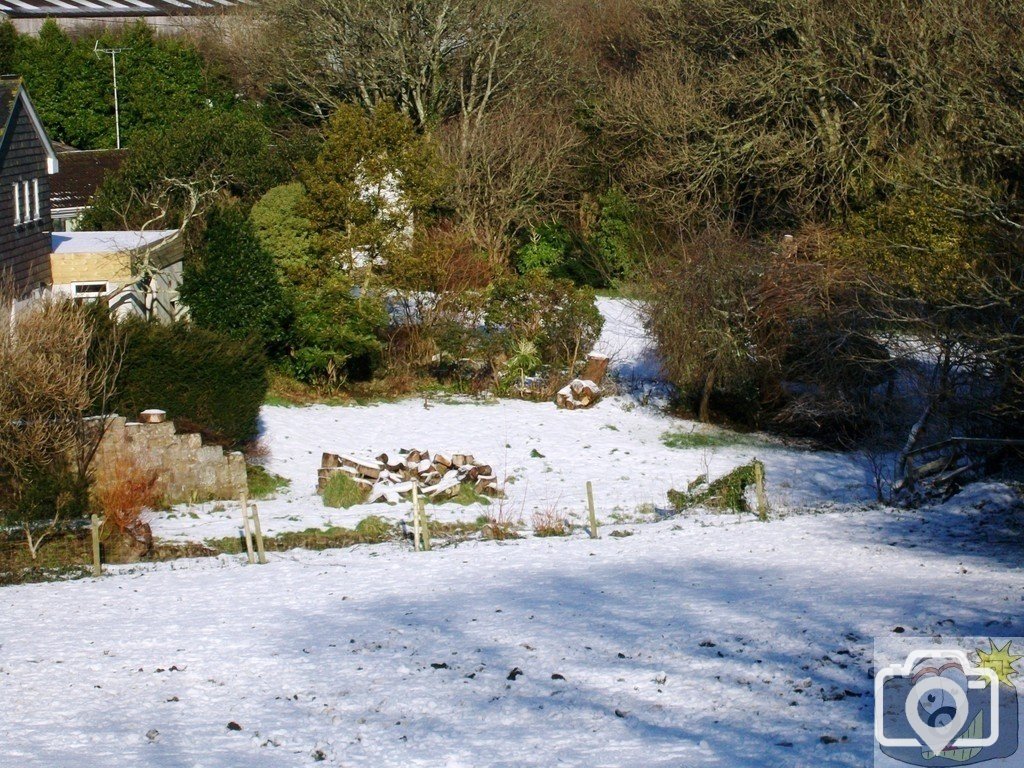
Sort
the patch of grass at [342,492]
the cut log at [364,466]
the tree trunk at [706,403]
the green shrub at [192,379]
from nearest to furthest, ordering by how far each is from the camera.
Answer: the patch of grass at [342,492] → the cut log at [364,466] → the green shrub at [192,379] → the tree trunk at [706,403]

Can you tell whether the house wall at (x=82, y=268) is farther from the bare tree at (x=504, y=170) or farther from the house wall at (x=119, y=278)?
the bare tree at (x=504, y=170)

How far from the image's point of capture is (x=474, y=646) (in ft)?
37.1

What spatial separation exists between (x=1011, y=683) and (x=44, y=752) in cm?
754

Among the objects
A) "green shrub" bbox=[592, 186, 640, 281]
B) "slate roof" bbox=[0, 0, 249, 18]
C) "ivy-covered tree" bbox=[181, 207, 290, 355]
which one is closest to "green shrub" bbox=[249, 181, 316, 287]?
"ivy-covered tree" bbox=[181, 207, 290, 355]

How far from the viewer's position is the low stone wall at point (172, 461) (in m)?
19.1

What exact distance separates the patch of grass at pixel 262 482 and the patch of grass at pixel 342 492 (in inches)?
45.4

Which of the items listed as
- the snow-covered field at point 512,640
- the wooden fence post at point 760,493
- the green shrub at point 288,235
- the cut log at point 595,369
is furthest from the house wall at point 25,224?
the wooden fence post at point 760,493

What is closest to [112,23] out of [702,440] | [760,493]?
[702,440]

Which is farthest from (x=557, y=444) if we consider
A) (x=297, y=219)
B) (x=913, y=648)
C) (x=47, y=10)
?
(x=47, y=10)

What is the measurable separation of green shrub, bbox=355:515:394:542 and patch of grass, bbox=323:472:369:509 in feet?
3.94

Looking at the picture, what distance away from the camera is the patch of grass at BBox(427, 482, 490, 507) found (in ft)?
65.4

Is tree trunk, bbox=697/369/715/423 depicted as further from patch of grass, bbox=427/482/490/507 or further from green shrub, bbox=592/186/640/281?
green shrub, bbox=592/186/640/281

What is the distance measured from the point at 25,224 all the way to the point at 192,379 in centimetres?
673

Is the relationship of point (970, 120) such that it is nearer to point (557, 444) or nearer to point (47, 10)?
point (557, 444)
